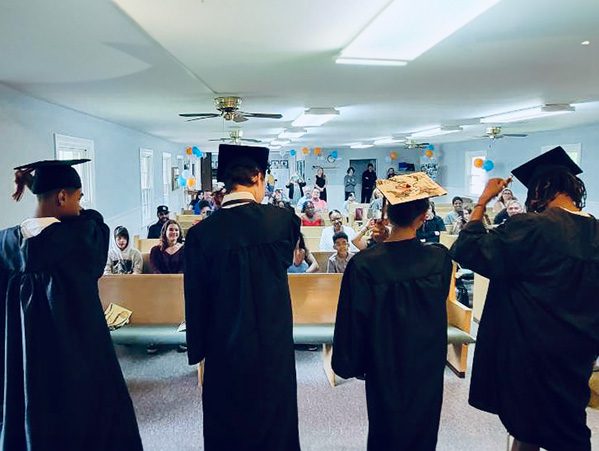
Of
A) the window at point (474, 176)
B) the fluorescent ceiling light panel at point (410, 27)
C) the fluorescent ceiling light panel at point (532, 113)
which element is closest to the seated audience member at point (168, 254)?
the fluorescent ceiling light panel at point (410, 27)

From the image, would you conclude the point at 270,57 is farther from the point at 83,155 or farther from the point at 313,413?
the point at 83,155

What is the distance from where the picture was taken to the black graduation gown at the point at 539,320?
1.92 m

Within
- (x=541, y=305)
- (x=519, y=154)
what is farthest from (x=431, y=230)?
(x=519, y=154)

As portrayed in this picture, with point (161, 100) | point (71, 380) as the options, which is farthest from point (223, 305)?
point (161, 100)

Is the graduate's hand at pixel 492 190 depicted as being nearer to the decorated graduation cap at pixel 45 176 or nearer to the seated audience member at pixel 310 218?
the decorated graduation cap at pixel 45 176

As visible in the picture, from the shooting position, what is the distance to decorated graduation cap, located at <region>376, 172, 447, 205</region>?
1.82 metres

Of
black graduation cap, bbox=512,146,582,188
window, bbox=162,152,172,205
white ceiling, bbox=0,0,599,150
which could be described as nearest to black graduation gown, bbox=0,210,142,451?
white ceiling, bbox=0,0,599,150

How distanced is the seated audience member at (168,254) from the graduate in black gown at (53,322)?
2.41 meters

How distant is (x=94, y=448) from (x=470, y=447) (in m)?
2.06

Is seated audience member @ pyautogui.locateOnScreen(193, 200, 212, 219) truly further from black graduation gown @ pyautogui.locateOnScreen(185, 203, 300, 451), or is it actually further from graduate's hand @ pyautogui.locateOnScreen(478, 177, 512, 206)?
graduate's hand @ pyautogui.locateOnScreen(478, 177, 512, 206)

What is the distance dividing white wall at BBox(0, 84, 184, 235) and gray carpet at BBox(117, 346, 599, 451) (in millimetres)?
1981

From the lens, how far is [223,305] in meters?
2.05

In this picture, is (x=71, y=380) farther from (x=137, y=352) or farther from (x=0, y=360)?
(x=137, y=352)

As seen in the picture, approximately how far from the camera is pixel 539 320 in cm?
198
